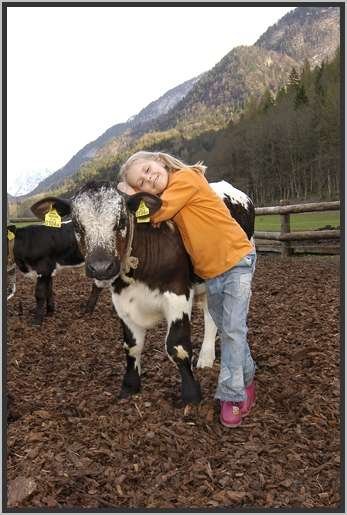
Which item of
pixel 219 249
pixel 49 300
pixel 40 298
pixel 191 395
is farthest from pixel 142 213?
pixel 49 300

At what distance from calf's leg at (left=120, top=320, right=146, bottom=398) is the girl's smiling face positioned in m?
Result: 1.16

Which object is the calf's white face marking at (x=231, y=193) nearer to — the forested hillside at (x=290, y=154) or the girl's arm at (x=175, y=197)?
the girl's arm at (x=175, y=197)

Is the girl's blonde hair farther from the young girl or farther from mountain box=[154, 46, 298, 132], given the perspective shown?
mountain box=[154, 46, 298, 132]

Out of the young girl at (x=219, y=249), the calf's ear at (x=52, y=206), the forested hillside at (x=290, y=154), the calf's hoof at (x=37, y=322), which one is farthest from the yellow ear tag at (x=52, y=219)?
the forested hillside at (x=290, y=154)

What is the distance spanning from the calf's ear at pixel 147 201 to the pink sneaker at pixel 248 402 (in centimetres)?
154

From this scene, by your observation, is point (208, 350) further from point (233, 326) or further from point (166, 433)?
point (166, 433)

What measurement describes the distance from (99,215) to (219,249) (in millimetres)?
915

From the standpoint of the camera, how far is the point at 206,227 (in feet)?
12.3

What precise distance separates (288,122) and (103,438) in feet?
141

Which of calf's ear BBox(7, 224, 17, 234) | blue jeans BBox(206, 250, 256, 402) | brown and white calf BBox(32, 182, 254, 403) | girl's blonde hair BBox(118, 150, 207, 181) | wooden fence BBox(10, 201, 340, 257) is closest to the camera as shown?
brown and white calf BBox(32, 182, 254, 403)

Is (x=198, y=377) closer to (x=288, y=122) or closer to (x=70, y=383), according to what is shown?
(x=70, y=383)

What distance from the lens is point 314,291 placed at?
8164mm

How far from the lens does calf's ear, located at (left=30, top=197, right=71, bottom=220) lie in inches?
149

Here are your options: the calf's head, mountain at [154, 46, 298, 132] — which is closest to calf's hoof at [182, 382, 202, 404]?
the calf's head
